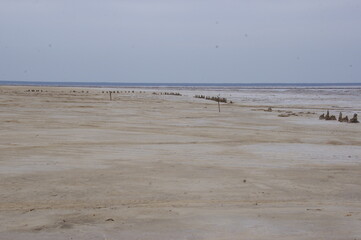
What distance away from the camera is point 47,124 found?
18406mm

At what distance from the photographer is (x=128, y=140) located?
14.3 m

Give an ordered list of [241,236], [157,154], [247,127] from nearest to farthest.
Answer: [241,236]
[157,154]
[247,127]

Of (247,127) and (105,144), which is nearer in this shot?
(105,144)

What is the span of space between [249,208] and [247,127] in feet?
42.3

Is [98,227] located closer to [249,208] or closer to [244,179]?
[249,208]

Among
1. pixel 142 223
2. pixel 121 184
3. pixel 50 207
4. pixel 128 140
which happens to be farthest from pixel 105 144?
pixel 142 223

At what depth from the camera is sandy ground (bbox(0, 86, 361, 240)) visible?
19.5ft

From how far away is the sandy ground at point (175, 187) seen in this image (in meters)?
5.93

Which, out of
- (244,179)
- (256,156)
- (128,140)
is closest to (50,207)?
(244,179)

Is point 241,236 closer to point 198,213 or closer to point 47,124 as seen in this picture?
point 198,213

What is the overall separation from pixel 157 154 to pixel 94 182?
11.2 feet

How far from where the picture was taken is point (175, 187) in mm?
8133

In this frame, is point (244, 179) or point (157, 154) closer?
point (244, 179)

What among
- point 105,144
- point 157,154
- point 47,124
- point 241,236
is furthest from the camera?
point 47,124
